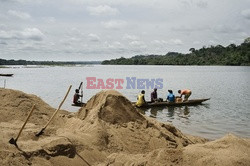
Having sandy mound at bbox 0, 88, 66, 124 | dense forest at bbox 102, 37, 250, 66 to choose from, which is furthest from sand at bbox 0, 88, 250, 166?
dense forest at bbox 102, 37, 250, 66

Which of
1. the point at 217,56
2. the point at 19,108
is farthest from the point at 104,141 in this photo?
the point at 217,56

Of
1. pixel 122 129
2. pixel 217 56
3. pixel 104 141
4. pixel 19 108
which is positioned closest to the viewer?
pixel 104 141

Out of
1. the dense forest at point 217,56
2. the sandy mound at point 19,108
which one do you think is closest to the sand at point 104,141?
the sandy mound at point 19,108

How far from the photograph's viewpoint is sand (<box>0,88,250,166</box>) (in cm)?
558

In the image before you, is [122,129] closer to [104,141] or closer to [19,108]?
[104,141]

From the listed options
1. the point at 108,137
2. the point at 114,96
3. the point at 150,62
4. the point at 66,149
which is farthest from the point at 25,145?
the point at 150,62

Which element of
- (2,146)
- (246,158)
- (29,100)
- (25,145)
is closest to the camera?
(246,158)

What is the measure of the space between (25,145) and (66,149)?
36.2 inches

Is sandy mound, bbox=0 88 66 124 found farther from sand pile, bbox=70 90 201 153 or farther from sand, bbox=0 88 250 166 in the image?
sand pile, bbox=70 90 201 153

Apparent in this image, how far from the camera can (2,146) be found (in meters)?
6.28

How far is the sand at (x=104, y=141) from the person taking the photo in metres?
5.58

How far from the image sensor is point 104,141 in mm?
8180

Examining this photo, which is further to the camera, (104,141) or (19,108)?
(19,108)

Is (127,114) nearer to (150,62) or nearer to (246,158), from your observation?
(246,158)
